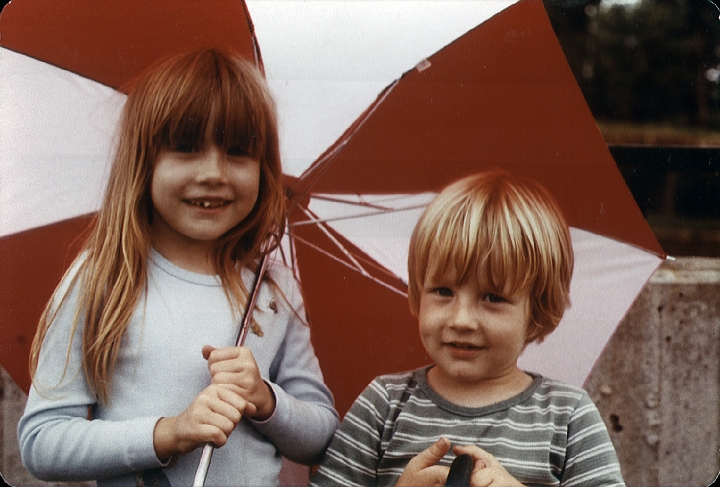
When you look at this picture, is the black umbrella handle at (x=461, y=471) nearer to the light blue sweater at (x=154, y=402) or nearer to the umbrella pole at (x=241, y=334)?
the light blue sweater at (x=154, y=402)

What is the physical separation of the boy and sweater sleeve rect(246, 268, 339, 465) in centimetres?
4

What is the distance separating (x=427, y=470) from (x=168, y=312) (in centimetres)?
62

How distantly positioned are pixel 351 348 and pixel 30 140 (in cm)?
82

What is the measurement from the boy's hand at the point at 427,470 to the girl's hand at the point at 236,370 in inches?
13.4

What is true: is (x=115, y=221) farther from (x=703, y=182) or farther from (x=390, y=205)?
(x=703, y=182)

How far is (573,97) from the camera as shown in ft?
5.67

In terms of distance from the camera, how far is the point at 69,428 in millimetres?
1637

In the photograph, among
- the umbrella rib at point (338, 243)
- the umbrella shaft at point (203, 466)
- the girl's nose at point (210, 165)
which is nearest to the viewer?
the umbrella shaft at point (203, 466)

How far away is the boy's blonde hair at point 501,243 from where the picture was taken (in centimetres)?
163

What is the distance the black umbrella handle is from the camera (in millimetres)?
1583

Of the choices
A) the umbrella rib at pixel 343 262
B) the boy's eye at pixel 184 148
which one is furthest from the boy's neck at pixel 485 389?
the boy's eye at pixel 184 148

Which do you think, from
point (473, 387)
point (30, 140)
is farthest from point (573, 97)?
point (30, 140)

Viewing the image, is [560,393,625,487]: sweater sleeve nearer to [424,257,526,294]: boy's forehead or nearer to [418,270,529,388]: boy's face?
[418,270,529,388]: boy's face

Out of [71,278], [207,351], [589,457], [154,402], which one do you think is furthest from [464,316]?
[71,278]
